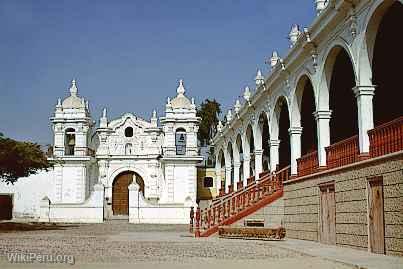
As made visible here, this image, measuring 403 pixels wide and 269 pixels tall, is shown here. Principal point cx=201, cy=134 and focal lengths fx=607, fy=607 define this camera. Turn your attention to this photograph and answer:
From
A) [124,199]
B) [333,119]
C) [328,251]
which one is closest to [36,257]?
[328,251]

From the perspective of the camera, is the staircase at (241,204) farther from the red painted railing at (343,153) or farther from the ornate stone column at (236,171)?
the ornate stone column at (236,171)

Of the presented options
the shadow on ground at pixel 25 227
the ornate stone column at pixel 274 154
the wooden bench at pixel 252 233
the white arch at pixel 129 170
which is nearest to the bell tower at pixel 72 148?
the white arch at pixel 129 170

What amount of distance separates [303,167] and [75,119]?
25.2 metres

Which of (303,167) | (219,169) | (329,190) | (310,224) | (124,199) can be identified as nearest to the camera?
(329,190)

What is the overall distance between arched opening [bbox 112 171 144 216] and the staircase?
1901 centimetres

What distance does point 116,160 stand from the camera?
4191 centimetres

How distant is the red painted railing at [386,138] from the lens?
12547mm

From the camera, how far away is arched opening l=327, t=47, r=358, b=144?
18.8 meters

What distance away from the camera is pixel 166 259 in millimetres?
12414

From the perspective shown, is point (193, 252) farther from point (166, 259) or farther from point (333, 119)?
point (333, 119)

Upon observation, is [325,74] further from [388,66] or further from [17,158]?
[17,158]

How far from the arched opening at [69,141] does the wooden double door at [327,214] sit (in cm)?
2780

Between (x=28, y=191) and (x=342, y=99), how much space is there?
2923 cm

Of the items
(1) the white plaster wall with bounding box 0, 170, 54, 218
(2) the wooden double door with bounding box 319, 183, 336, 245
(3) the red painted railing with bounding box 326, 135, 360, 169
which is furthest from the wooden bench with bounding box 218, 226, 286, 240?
(1) the white plaster wall with bounding box 0, 170, 54, 218
